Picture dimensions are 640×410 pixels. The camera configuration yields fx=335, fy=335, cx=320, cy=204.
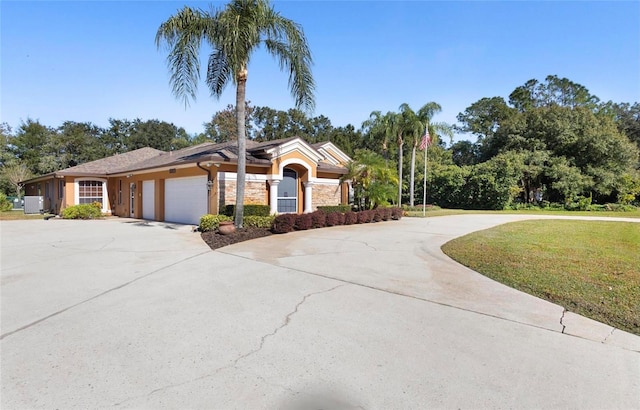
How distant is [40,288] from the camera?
598 centimetres

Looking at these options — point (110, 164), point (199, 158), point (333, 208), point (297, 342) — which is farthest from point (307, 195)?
point (110, 164)

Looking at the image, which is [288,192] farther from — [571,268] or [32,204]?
[32,204]

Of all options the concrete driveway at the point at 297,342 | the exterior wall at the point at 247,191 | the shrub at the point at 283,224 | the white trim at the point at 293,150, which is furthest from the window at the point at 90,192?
the concrete driveway at the point at 297,342

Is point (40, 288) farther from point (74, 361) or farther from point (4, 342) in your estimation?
point (74, 361)

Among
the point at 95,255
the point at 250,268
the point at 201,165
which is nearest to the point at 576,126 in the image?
the point at 201,165

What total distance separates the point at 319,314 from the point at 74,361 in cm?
277

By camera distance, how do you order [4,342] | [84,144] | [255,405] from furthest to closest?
1. [84,144]
2. [4,342]
3. [255,405]

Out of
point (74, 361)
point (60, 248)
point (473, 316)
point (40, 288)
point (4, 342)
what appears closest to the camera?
point (74, 361)

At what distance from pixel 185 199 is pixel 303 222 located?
7.18 metres

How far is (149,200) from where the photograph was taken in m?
20.2

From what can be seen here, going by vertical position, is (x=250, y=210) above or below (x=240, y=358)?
above

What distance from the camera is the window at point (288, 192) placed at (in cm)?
1706

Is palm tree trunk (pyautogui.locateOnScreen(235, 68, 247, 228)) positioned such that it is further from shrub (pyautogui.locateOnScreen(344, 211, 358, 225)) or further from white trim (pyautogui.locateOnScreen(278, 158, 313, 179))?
shrub (pyautogui.locateOnScreen(344, 211, 358, 225))

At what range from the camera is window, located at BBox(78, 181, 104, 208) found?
73.8 feet
